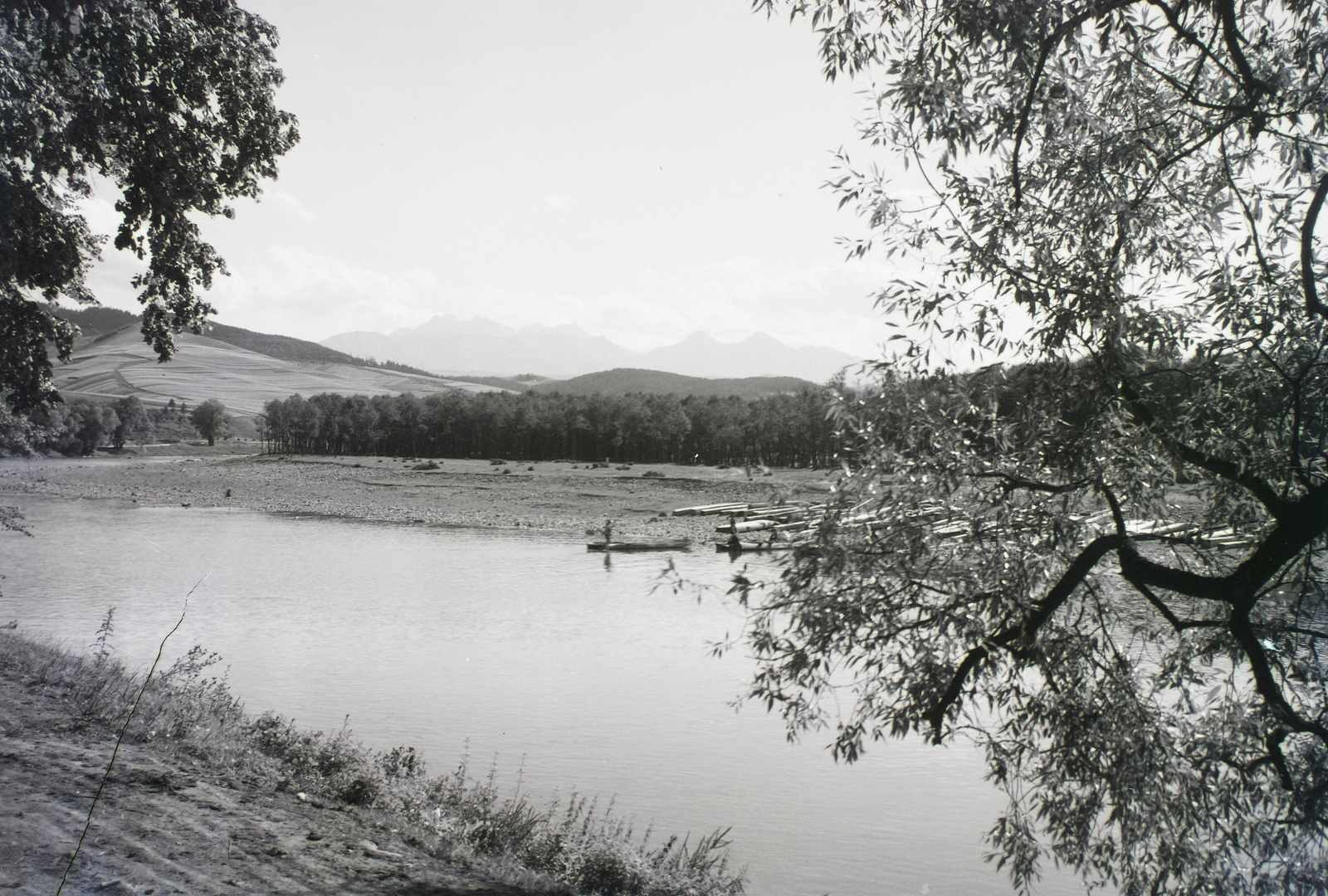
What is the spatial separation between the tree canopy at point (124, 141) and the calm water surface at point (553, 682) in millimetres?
6200

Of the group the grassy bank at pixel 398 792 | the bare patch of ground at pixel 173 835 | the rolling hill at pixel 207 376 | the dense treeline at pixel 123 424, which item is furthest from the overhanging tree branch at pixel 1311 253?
the rolling hill at pixel 207 376

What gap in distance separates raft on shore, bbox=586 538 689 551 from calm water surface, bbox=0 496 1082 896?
129 centimetres

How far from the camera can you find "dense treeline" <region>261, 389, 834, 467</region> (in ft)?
284

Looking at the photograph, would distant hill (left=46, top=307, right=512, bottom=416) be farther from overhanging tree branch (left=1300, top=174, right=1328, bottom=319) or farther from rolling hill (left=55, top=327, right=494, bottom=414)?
overhanging tree branch (left=1300, top=174, right=1328, bottom=319)

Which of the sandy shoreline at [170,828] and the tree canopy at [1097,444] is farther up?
the tree canopy at [1097,444]

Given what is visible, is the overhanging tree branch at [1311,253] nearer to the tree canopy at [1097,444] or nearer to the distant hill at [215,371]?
the tree canopy at [1097,444]

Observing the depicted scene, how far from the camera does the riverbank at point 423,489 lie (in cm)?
4694

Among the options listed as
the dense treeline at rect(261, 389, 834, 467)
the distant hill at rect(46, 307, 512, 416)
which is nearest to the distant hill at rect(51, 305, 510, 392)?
the distant hill at rect(46, 307, 512, 416)

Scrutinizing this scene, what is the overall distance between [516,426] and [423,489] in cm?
3422

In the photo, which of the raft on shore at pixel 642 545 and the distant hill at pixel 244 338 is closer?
the raft on shore at pixel 642 545

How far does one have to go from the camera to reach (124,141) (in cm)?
959

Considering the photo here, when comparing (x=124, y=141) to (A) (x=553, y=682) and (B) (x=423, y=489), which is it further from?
(B) (x=423, y=489)

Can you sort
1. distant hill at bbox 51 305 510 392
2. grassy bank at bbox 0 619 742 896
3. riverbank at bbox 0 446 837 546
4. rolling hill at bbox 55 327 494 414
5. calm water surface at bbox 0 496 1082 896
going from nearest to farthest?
grassy bank at bbox 0 619 742 896
calm water surface at bbox 0 496 1082 896
riverbank at bbox 0 446 837 546
rolling hill at bbox 55 327 494 414
distant hill at bbox 51 305 510 392

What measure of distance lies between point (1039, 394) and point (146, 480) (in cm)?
7061
